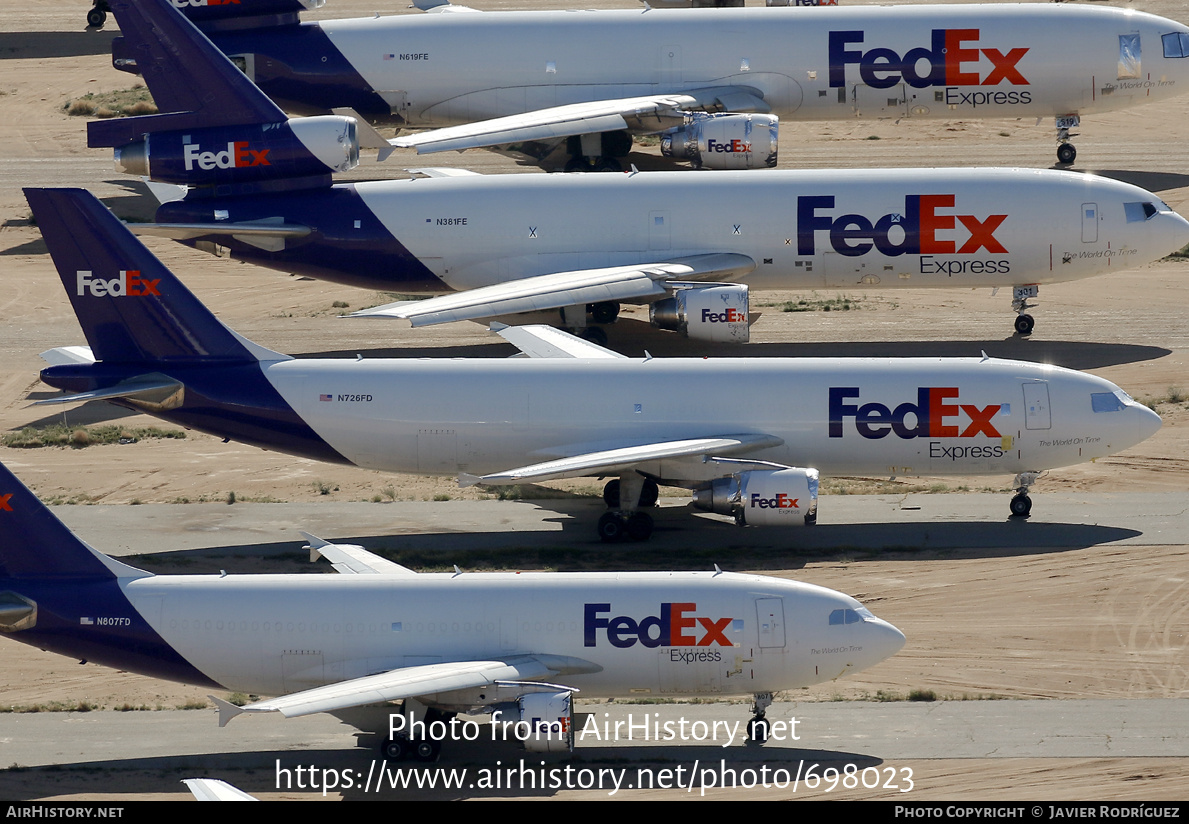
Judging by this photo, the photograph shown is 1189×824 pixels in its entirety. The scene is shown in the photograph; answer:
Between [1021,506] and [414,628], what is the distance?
61.9 ft

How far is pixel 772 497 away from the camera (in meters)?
45.5

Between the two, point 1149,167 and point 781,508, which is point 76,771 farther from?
point 1149,167

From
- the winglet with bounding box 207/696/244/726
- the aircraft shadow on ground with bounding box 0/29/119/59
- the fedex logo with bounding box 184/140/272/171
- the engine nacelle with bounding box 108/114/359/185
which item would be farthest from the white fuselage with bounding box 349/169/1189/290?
the aircraft shadow on ground with bounding box 0/29/119/59

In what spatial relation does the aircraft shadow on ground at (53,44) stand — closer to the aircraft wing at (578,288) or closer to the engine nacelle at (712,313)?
the aircraft wing at (578,288)

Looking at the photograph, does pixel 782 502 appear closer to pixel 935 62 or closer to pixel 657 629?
pixel 657 629

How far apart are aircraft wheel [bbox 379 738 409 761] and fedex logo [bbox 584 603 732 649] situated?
4320mm

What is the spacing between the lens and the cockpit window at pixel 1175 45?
6725cm

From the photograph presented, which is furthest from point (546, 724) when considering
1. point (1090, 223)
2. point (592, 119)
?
point (592, 119)

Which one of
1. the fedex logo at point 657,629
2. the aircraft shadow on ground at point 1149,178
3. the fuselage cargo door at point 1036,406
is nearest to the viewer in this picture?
the fedex logo at point 657,629

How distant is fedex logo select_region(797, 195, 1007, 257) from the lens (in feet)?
186

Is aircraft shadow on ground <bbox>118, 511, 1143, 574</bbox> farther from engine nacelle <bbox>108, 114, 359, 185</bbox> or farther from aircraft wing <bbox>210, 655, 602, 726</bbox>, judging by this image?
engine nacelle <bbox>108, 114, 359, 185</bbox>

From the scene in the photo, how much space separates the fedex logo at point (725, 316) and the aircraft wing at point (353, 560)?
1708 centimetres

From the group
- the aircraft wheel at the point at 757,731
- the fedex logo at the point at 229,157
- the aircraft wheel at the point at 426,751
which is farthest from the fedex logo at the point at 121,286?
the aircraft wheel at the point at 757,731

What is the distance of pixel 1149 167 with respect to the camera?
71625 mm
